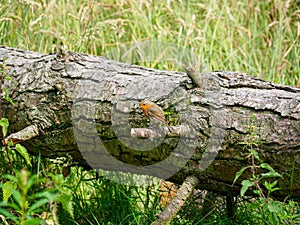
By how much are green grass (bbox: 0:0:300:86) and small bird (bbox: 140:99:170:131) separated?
204 centimetres

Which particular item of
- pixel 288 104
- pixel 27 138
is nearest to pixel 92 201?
pixel 27 138

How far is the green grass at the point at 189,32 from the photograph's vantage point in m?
4.27

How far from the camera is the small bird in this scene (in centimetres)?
212

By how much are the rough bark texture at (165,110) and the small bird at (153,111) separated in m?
0.05

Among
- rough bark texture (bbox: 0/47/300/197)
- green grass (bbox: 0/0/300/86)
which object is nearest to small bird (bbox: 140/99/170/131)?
rough bark texture (bbox: 0/47/300/197)

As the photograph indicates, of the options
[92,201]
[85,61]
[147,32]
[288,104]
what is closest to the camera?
[288,104]

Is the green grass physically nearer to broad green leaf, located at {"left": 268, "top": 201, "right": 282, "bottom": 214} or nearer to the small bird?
the small bird

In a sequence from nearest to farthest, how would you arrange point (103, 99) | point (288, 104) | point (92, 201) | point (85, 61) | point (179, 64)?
point (288, 104)
point (103, 99)
point (85, 61)
point (92, 201)
point (179, 64)

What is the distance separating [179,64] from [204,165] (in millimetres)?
2189

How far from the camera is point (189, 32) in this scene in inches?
168

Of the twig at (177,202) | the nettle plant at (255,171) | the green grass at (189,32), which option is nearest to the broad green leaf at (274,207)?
the nettle plant at (255,171)

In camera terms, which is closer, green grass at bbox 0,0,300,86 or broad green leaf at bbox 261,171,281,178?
broad green leaf at bbox 261,171,281,178

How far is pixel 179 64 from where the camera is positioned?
13.9ft

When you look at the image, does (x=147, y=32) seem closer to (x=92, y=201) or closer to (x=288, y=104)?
(x=92, y=201)
